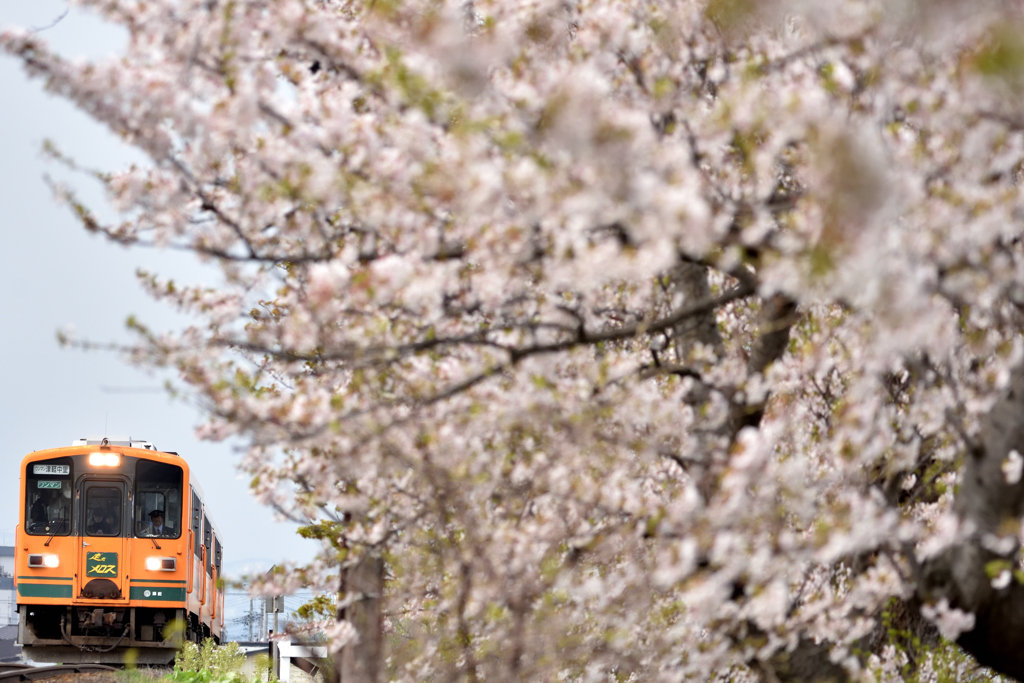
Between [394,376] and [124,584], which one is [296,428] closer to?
[394,376]

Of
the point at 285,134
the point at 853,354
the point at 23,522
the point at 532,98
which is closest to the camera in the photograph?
the point at 532,98

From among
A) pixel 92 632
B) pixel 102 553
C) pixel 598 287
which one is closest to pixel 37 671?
pixel 92 632

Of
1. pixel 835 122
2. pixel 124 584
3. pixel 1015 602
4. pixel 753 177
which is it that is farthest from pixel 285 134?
pixel 124 584

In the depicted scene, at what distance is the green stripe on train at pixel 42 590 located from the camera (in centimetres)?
1347

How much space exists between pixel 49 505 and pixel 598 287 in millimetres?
11801

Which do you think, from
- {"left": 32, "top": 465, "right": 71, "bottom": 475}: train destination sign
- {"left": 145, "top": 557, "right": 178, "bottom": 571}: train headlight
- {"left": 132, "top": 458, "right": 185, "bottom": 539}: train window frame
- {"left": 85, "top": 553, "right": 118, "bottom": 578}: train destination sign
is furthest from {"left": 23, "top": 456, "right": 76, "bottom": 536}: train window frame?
{"left": 145, "top": 557, "right": 178, "bottom": 571}: train headlight

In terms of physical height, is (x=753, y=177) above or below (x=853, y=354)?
above

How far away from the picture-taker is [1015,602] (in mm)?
4539

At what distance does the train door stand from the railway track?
90cm

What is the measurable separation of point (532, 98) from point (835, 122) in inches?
39.5

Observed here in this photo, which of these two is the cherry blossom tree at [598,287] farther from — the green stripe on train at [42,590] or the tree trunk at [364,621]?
the green stripe on train at [42,590]

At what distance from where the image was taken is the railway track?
12.3 metres

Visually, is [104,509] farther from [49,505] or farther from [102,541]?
[49,505]

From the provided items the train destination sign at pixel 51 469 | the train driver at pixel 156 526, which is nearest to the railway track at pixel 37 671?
the train driver at pixel 156 526
